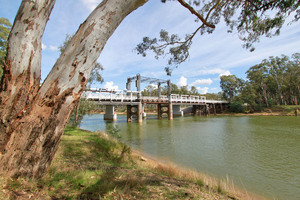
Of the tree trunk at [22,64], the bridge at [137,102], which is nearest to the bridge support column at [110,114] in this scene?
the bridge at [137,102]

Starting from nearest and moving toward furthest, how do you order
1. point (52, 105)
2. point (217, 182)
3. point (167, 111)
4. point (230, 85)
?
1. point (52, 105)
2. point (217, 182)
3. point (167, 111)
4. point (230, 85)

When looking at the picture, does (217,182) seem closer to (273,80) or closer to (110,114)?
(110,114)

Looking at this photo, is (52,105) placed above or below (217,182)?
above

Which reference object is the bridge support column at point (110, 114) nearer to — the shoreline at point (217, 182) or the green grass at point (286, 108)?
the shoreline at point (217, 182)

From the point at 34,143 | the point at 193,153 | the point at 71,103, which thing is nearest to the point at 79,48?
the point at 71,103

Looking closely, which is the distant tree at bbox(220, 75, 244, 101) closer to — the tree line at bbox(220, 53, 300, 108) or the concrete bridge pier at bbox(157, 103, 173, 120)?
the tree line at bbox(220, 53, 300, 108)

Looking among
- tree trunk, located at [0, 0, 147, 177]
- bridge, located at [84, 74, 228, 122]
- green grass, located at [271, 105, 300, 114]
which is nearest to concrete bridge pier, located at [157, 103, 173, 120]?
bridge, located at [84, 74, 228, 122]

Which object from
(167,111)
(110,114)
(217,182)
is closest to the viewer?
(217,182)

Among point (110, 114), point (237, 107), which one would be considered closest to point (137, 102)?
point (110, 114)

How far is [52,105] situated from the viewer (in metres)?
1.91

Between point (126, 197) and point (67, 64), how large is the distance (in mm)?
1959

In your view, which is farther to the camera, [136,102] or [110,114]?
[110,114]

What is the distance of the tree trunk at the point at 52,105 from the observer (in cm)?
186

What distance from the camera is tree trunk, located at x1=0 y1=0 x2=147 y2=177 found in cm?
186
